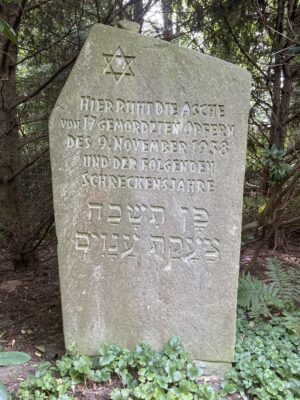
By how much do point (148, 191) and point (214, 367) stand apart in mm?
1352

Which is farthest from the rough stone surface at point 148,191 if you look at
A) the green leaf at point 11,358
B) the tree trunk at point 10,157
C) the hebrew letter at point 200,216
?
the tree trunk at point 10,157

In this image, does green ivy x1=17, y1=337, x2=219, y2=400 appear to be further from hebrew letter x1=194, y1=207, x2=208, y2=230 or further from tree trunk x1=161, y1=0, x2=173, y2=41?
tree trunk x1=161, y1=0, x2=173, y2=41

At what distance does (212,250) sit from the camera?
9.48 ft

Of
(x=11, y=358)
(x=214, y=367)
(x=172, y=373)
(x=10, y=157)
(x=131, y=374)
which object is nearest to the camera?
(x=11, y=358)

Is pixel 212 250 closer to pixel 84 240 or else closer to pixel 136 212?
pixel 136 212

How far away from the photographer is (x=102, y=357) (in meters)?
2.82

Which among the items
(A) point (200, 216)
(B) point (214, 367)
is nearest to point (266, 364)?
(B) point (214, 367)

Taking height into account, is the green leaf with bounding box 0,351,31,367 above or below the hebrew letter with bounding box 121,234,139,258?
below

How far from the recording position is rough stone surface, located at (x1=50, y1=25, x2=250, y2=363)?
279 centimetres

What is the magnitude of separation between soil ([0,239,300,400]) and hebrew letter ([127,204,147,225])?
1.08 metres

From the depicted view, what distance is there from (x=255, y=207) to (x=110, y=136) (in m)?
2.92

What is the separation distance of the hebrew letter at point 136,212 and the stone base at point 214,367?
3.65 ft

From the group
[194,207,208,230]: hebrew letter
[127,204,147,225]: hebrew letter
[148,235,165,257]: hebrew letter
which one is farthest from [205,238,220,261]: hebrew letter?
[127,204,147,225]: hebrew letter

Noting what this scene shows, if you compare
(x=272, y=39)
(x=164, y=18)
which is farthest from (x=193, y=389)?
(x=164, y=18)
